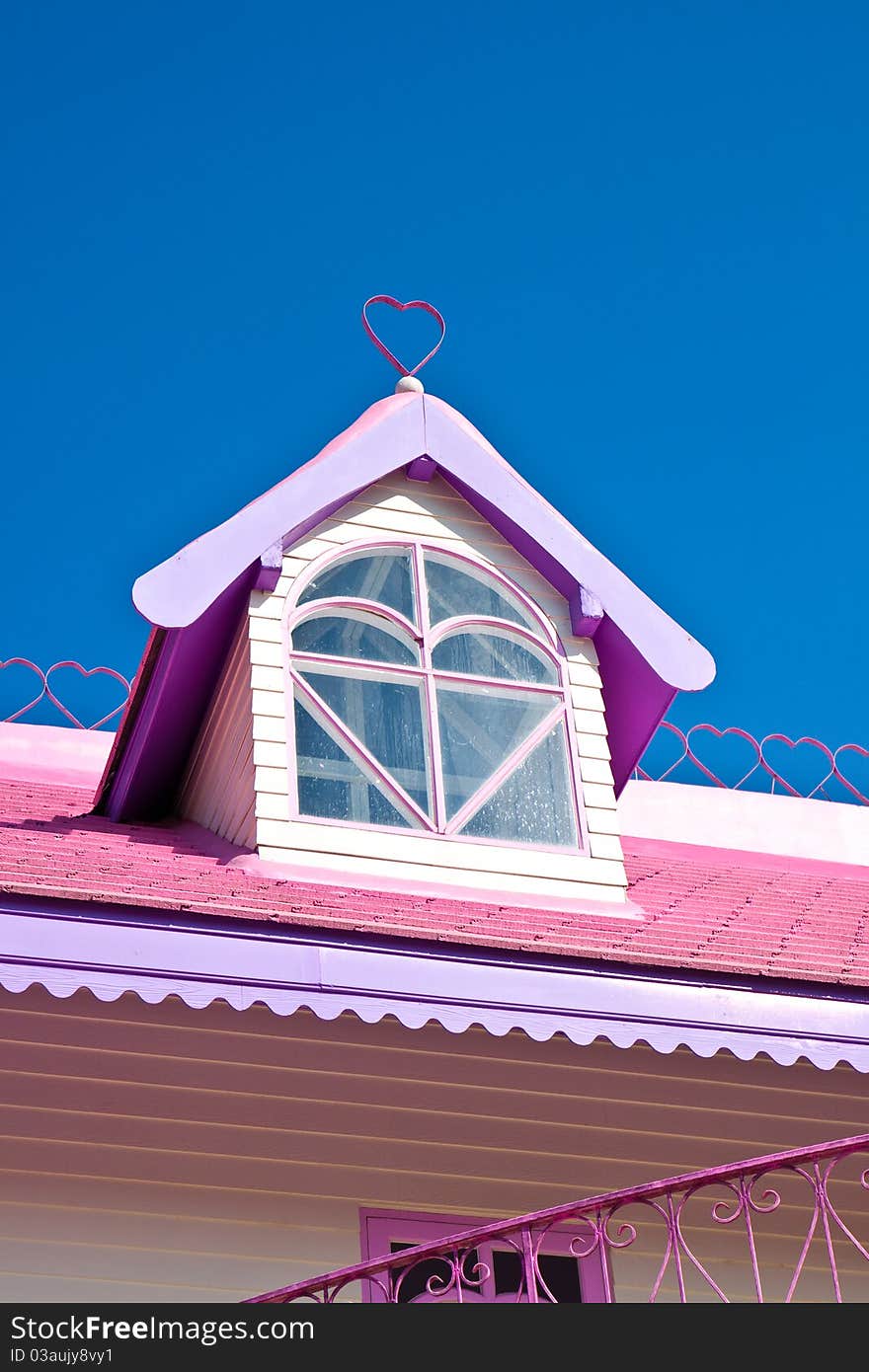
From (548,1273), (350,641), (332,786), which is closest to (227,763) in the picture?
(332,786)

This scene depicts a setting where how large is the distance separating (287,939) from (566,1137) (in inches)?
68.6

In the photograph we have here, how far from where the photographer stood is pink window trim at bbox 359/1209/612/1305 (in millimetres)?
7934

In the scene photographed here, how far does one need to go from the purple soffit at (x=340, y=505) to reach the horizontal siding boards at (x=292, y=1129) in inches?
92.3

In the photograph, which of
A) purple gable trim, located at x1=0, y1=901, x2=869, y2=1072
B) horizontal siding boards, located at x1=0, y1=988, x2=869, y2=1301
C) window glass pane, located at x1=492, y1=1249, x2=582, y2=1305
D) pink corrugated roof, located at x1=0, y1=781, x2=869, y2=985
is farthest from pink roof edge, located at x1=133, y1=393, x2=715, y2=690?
window glass pane, located at x1=492, y1=1249, x2=582, y2=1305

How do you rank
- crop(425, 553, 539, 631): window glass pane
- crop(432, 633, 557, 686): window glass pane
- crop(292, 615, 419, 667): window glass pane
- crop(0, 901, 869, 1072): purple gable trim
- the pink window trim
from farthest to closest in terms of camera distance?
crop(425, 553, 539, 631): window glass pane < crop(432, 633, 557, 686): window glass pane < crop(292, 615, 419, 667): window glass pane < the pink window trim < crop(0, 901, 869, 1072): purple gable trim

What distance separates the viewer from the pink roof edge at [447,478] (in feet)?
30.5

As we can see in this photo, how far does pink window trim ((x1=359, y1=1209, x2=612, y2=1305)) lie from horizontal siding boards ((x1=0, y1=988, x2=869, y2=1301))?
0.05 meters

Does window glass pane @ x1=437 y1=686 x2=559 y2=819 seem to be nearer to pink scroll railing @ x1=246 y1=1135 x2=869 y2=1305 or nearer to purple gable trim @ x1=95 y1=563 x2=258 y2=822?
purple gable trim @ x1=95 y1=563 x2=258 y2=822
